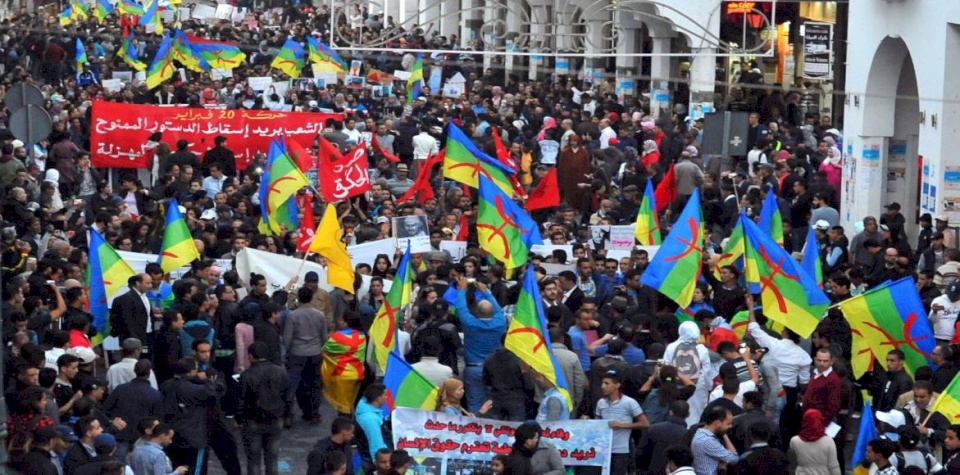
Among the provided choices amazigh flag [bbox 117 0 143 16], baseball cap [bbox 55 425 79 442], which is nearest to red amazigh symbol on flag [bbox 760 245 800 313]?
baseball cap [bbox 55 425 79 442]

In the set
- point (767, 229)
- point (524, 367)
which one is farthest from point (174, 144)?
point (524, 367)

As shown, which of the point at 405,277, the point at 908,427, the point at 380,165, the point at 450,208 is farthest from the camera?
the point at 380,165

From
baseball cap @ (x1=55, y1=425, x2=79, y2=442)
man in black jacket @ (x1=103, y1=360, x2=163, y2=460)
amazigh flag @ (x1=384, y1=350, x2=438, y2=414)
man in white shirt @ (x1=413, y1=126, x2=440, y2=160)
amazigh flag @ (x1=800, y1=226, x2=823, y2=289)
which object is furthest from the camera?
man in white shirt @ (x1=413, y1=126, x2=440, y2=160)

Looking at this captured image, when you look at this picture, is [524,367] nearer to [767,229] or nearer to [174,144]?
[767,229]

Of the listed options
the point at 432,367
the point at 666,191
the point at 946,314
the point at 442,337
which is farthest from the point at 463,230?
the point at 432,367

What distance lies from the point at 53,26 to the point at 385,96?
645 inches

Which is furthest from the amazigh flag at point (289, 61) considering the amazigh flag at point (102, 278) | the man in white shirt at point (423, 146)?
the amazigh flag at point (102, 278)

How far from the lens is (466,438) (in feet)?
40.8

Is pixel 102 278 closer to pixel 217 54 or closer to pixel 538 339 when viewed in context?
pixel 538 339

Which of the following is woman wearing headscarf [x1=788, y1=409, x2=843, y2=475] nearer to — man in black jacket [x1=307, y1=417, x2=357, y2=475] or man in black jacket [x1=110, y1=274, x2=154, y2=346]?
man in black jacket [x1=307, y1=417, x2=357, y2=475]

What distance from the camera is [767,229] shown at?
57.2 ft

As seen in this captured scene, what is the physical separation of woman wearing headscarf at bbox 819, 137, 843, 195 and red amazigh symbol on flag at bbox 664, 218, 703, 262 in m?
8.46

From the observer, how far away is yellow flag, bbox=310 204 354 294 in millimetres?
16000

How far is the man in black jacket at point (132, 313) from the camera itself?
1503 cm
